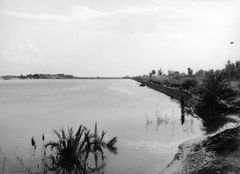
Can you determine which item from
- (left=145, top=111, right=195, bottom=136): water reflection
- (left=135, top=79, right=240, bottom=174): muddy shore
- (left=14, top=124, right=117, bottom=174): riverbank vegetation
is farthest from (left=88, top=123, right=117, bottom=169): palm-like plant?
(left=145, top=111, right=195, bottom=136): water reflection

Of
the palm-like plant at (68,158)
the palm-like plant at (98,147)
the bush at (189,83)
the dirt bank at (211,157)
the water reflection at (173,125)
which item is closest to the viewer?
the dirt bank at (211,157)

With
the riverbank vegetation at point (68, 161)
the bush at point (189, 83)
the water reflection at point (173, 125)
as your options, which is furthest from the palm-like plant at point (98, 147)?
the bush at point (189, 83)

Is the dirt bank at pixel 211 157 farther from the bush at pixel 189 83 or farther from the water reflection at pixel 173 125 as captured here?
the bush at pixel 189 83

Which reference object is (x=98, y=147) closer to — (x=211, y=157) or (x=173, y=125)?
(x=211, y=157)

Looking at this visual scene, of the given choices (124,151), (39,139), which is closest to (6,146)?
(39,139)

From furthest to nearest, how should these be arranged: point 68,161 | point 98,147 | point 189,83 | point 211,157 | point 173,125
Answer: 1. point 189,83
2. point 173,125
3. point 98,147
4. point 68,161
5. point 211,157

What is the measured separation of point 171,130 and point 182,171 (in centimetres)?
1050

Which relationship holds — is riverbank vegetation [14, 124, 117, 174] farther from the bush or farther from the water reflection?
the bush

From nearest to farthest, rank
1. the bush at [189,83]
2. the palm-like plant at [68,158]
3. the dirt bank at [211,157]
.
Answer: the dirt bank at [211,157], the palm-like plant at [68,158], the bush at [189,83]

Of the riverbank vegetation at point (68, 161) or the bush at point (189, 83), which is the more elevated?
the bush at point (189, 83)

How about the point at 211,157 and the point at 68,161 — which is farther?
the point at 68,161

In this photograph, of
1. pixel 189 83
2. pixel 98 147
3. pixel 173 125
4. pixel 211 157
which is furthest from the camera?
pixel 189 83

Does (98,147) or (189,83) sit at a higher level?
(189,83)

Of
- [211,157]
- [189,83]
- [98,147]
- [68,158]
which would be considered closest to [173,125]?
[98,147]
